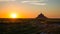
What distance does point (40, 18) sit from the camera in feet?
31.9

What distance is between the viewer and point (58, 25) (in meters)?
9.72

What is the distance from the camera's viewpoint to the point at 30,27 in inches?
365

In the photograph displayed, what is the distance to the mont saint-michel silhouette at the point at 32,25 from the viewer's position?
9.12 meters

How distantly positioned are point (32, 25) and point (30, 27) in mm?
128

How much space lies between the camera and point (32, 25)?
9312mm

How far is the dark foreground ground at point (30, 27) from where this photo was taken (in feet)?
29.9

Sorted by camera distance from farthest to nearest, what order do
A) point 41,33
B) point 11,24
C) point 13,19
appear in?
point 13,19 < point 11,24 < point 41,33

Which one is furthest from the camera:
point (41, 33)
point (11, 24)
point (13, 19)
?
point (13, 19)

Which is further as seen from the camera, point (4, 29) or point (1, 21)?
point (1, 21)

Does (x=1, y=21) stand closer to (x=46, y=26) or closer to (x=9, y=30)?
(x=9, y=30)

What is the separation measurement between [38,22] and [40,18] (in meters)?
0.29

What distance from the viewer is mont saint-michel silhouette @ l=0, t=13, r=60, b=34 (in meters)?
9.12

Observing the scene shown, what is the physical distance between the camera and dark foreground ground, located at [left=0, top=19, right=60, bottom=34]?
912cm

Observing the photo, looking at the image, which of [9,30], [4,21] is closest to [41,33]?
[9,30]
